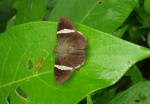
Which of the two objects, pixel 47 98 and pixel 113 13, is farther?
pixel 113 13

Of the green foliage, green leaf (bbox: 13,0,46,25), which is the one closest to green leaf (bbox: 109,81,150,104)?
the green foliage

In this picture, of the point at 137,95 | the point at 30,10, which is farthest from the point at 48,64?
the point at 30,10

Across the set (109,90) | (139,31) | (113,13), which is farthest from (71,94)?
(139,31)

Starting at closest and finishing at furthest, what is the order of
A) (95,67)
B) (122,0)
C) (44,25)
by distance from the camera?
(95,67) → (44,25) → (122,0)

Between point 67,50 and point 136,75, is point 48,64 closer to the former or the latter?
point 67,50

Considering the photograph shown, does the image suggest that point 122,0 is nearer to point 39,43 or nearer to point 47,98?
point 39,43

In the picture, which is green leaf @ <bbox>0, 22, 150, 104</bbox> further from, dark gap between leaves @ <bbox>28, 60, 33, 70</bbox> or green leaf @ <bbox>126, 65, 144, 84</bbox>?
green leaf @ <bbox>126, 65, 144, 84</bbox>

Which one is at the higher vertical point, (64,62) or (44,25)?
(44,25)

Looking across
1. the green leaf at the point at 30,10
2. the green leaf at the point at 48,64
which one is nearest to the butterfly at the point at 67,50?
the green leaf at the point at 48,64
